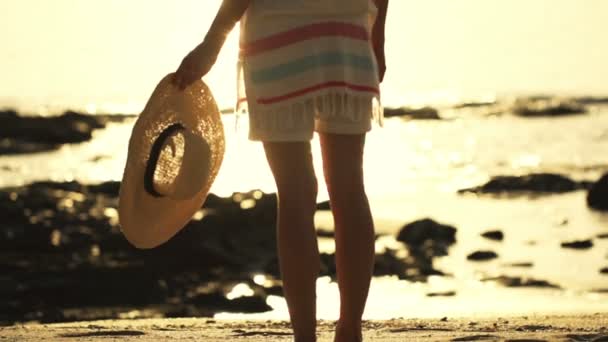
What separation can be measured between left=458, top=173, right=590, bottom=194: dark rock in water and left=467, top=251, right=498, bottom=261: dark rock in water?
5.18m

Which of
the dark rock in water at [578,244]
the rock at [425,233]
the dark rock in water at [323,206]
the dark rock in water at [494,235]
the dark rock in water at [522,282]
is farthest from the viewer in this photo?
the dark rock in water at [323,206]

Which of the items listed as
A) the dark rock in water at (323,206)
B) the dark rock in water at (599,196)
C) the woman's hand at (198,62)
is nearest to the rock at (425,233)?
the dark rock in water at (323,206)

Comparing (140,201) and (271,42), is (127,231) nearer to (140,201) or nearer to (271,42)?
(140,201)

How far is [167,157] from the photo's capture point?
15.3ft

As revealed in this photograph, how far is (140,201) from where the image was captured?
4629 millimetres

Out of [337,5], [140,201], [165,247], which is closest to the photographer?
[337,5]

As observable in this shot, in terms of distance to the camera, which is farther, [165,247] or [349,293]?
[165,247]

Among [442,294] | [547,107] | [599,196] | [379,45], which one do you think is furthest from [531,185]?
[547,107]

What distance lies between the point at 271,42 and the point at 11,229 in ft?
27.1

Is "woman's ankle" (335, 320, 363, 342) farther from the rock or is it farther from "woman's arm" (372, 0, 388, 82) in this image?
the rock

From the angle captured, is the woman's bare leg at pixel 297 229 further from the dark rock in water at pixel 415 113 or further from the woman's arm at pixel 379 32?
the dark rock in water at pixel 415 113

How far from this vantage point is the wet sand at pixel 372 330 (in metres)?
5.24

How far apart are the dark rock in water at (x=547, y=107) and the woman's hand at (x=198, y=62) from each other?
109 ft

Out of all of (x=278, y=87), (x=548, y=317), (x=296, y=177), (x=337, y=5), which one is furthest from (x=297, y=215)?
(x=548, y=317)
